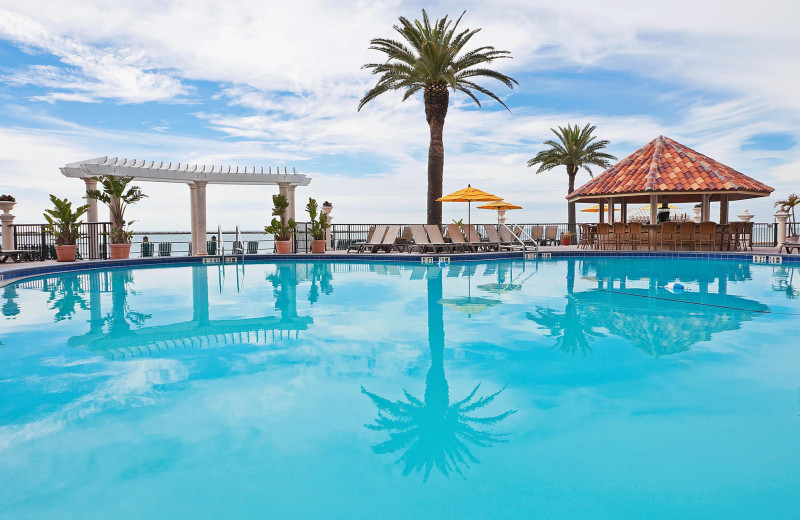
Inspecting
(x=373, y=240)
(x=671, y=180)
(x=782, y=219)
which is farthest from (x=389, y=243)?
(x=782, y=219)

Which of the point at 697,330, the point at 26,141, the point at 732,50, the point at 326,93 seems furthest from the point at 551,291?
the point at 26,141

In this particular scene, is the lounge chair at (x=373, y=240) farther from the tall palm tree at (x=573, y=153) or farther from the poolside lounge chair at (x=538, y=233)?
the tall palm tree at (x=573, y=153)

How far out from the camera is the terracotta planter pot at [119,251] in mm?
14992

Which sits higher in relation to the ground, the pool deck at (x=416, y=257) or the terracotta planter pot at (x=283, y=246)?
the terracotta planter pot at (x=283, y=246)

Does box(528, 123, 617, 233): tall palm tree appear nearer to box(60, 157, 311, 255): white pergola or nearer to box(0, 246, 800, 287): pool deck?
box(0, 246, 800, 287): pool deck

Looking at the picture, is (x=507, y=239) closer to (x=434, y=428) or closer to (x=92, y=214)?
(x=92, y=214)

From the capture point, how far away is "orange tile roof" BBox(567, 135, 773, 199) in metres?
17.5

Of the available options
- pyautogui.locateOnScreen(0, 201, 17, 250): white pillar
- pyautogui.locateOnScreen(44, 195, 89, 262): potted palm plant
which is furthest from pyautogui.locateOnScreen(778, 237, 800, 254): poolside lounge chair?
pyautogui.locateOnScreen(0, 201, 17, 250): white pillar

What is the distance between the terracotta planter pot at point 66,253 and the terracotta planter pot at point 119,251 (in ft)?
3.81

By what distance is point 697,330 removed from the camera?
5633 mm

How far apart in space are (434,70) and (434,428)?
16.6m

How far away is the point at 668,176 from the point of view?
18.4 metres

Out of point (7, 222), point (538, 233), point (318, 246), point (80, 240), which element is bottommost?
point (318, 246)

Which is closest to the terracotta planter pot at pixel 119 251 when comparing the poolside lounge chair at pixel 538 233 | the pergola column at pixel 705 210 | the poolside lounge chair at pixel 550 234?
the poolside lounge chair at pixel 538 233
